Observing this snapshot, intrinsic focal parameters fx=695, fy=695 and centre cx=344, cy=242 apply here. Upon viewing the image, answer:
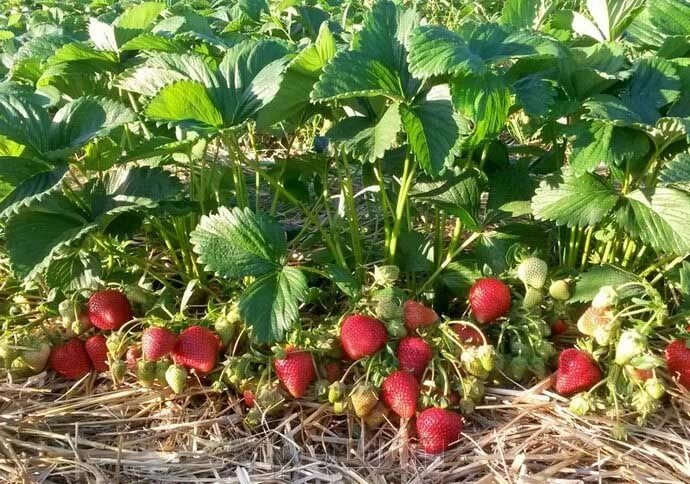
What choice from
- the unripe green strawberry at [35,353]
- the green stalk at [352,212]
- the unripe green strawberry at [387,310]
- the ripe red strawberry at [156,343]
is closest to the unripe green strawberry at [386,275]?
the unripe green strawberry at [387,310]

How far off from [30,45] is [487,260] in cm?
130

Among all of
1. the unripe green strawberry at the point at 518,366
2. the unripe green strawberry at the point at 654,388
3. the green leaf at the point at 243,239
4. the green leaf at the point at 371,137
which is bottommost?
the unripe green strawberry at the point at 518,366

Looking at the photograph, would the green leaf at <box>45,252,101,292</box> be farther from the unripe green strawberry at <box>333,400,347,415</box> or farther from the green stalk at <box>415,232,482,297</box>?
the green stalk at <box>415,232,482,297</box>

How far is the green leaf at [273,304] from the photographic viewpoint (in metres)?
1.33

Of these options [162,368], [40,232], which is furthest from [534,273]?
[40,232]

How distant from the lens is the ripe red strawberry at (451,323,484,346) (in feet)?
4.79

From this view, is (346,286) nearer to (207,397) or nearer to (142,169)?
(207,397)

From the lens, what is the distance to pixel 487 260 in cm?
162

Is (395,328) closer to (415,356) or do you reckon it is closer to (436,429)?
(415,356)

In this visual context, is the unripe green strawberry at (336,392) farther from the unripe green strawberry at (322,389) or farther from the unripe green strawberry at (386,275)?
the unripe green strawberry at (386,275)

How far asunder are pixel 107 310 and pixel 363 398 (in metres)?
0.62

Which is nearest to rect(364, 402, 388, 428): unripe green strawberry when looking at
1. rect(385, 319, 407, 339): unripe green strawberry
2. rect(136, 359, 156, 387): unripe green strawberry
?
rect(385, 319, 407, 339): unripe green strawberry

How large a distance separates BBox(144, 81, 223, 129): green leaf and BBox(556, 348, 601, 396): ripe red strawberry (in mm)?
845

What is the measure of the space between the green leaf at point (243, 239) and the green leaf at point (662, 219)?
72 centimetres
